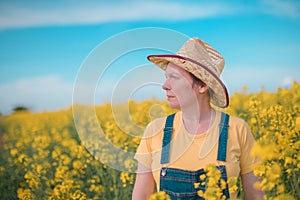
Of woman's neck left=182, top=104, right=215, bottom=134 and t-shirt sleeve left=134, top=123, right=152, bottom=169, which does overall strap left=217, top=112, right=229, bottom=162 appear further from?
t-shirt sleeve left=134, top=123, right=152, bottom=169

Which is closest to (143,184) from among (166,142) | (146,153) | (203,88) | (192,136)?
(146,153)

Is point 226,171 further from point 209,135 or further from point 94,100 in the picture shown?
point 94,100

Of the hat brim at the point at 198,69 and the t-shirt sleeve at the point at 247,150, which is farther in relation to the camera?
the t-shirt sleeve at the point at 247,150

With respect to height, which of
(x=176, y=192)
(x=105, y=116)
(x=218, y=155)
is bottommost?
(x=176, y=192)

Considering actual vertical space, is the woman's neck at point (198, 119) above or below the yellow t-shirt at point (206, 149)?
above

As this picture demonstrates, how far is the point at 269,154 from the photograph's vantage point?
186 centimetres

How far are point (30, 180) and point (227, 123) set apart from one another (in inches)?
90.0

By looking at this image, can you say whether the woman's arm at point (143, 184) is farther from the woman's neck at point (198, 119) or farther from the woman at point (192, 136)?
the woman's neck at point (198, 119)

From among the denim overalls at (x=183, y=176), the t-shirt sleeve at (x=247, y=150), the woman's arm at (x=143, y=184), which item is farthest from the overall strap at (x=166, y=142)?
the t-shirt sleeve at (x=247, y=150)

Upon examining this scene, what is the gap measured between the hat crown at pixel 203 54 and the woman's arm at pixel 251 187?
562 mm

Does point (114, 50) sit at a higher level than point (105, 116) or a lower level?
lower

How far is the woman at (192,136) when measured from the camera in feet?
8.45

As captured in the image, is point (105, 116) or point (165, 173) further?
point (105, 116)

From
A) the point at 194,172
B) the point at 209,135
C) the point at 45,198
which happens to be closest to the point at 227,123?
Result: the point at 209,135
